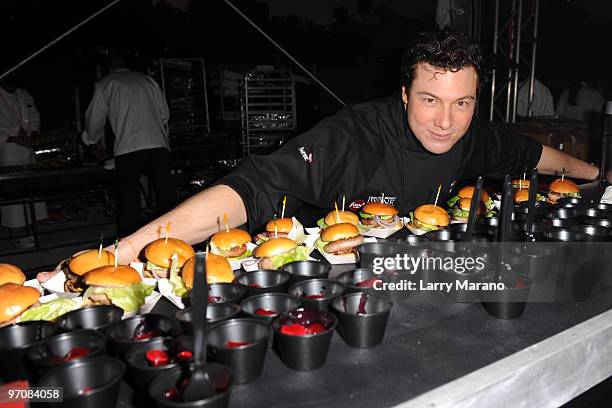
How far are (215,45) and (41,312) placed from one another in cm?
1262

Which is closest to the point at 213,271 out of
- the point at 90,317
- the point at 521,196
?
the point at 90,317

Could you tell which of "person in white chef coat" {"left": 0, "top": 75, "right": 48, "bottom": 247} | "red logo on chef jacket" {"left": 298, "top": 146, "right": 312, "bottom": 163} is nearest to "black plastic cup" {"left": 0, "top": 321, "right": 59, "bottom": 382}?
"red logo on chef jacket" {"left": 298, "top": 146, "right": 312, "bottom": 163}

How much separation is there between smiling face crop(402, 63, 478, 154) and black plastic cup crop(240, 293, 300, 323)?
58.8 inches

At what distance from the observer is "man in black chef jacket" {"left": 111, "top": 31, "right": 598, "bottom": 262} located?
2301 millimetres

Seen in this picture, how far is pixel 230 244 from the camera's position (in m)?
2.09

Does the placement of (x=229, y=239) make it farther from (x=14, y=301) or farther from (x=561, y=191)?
(x=561, y=191)

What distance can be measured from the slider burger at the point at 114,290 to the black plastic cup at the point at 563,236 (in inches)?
57.8

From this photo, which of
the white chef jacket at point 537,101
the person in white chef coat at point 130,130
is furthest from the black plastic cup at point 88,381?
the white chef jacket at point 537,101

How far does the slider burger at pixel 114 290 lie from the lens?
1.56 m

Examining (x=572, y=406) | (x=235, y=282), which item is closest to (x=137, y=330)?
(x=235, y=282)

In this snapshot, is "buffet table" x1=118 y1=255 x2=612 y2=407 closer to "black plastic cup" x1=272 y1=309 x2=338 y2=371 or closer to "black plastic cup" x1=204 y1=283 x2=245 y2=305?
"black plastic cup" x1=272 y1=309 x2=338 y2=371

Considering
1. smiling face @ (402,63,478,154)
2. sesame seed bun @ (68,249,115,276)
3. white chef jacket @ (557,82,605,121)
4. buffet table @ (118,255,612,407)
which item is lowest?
buffet table @ (118,255,612,407)

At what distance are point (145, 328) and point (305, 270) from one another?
2.02 feet

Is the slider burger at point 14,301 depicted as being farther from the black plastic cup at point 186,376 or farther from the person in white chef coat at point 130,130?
the person in white chef coat at point 130,130
